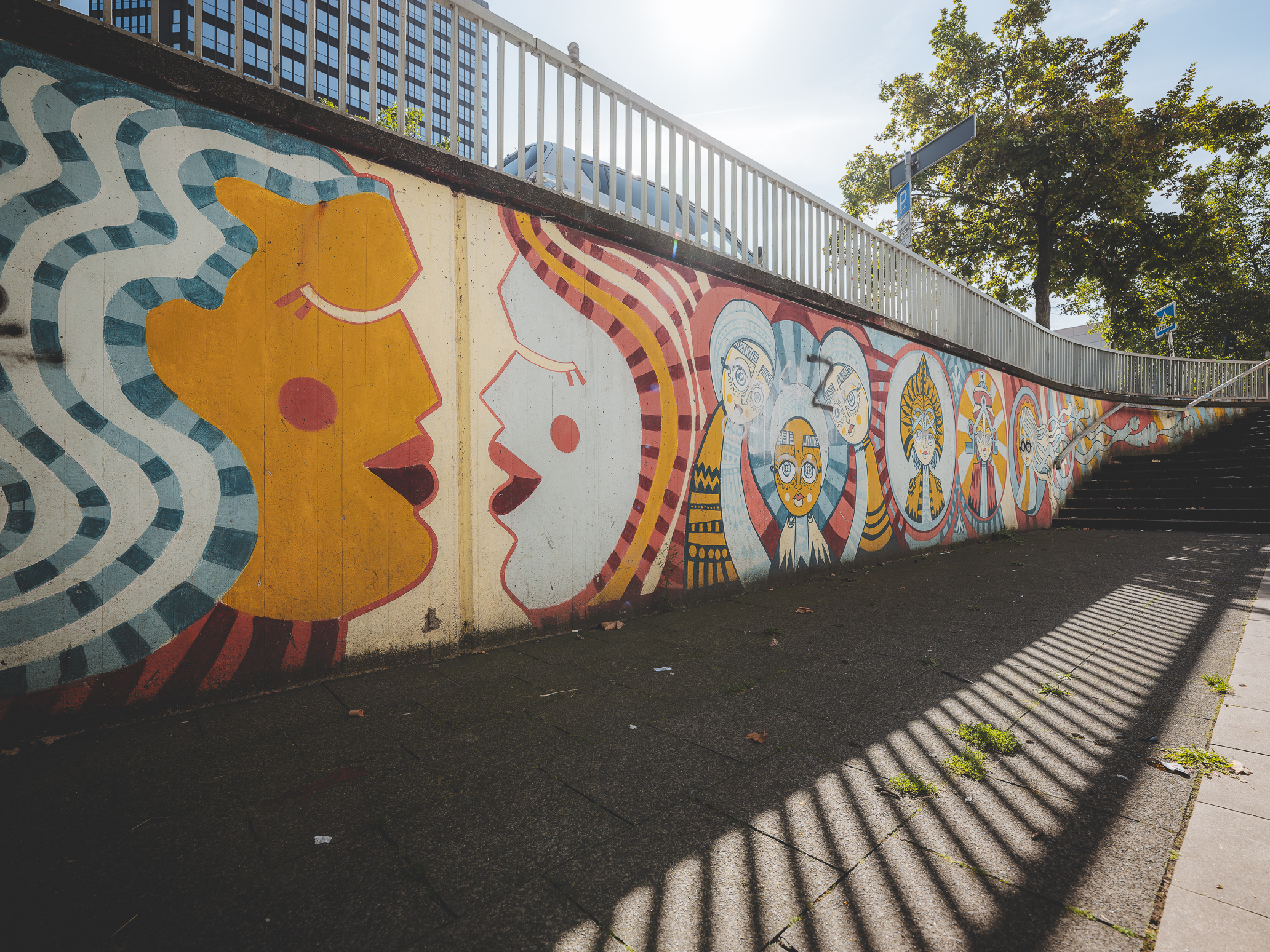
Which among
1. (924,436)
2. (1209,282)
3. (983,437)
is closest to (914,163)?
(924,436)

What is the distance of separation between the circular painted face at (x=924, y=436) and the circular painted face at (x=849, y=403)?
4.46ft

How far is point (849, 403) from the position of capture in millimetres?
6832

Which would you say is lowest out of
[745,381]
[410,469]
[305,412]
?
[410,469]

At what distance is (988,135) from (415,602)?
757 inches

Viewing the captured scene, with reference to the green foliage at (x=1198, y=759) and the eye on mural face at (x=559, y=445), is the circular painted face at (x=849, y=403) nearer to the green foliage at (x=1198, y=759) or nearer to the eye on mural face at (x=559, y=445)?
the eye on mural face at (x=559, y=445)

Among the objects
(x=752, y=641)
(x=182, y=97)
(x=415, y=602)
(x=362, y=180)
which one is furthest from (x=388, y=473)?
(x=752, y=641)

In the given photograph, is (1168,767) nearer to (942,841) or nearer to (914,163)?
(942,841)

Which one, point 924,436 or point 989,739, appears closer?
point 989,739

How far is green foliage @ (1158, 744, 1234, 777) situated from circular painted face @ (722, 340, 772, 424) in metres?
3.74

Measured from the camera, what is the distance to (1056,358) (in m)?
12.9

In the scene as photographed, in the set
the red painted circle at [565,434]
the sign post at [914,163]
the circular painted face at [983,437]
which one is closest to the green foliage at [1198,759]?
the red painted circle at [565,434]

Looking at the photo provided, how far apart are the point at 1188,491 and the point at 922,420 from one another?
6.90 m

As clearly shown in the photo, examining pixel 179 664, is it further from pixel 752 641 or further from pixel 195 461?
pixel 752 641

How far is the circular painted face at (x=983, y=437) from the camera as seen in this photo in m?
9.44
